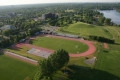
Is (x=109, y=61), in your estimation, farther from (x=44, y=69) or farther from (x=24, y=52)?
(x=24, y=52)

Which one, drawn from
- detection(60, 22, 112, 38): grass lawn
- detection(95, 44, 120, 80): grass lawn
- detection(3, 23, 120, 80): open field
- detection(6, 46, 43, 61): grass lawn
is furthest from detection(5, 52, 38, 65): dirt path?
detection(60, 22, 112, 38): grass lawn

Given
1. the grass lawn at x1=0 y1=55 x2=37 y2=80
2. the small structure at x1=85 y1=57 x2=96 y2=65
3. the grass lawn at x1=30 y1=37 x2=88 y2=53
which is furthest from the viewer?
the grass lawn at x1=30 y1=37 x2=88 y2=53

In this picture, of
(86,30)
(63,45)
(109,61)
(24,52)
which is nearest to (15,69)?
(24,52)

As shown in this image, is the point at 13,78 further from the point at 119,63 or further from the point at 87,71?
the point at 119,63

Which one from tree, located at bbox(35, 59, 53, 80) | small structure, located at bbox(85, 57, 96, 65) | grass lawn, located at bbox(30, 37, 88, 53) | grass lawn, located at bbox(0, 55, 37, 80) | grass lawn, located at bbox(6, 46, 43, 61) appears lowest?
grass lawn, located at bbox(0, 55, 37, 80)

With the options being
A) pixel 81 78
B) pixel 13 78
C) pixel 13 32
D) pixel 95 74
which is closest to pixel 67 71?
pixel 81 78

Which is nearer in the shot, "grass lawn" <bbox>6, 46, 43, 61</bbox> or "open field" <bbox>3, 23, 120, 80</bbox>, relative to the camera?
"open field" <bbox>3, 23, 120, 80</bbox>

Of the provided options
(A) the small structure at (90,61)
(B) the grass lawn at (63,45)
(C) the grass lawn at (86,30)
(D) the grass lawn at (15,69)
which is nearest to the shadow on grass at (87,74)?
(A) the small structure at (90,61)

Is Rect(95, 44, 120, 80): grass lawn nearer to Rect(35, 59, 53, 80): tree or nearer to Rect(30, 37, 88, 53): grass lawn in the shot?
Rect(30, 37, 88, 53): grass lawn
